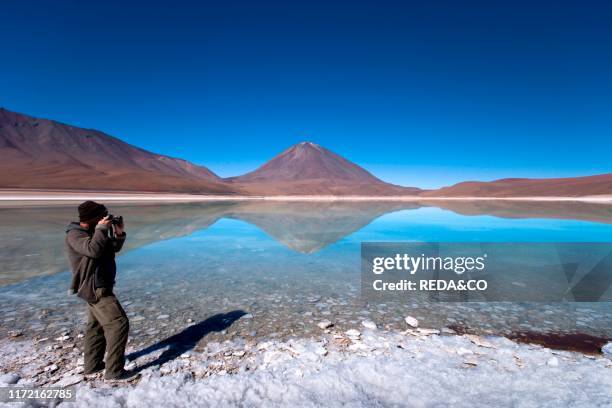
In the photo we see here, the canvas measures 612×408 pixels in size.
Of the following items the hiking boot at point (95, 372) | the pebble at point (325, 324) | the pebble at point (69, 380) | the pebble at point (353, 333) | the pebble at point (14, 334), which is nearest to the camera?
the pebble at point (69, 380)

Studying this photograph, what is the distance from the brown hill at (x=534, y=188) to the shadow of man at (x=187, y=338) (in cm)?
9884

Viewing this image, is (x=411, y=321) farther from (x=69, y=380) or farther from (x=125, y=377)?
(x=69, y=380)

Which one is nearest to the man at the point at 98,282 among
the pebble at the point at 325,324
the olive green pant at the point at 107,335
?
the olive green pant at the point at 107,335

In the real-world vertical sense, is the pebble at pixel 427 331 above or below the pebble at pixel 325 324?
above

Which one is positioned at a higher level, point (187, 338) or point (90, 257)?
point (90, 257)

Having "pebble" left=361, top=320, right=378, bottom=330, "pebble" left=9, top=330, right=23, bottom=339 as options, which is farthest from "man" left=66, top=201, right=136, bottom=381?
"pebble" left=361, top=320, right=378, bottom=330

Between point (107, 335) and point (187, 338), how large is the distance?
1.09m

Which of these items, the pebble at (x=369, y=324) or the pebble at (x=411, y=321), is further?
the pebble at (x=411, y=321)

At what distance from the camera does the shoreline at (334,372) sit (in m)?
2.94

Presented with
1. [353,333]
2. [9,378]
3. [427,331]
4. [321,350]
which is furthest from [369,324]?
[9,378]

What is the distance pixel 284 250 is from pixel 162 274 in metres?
3.92

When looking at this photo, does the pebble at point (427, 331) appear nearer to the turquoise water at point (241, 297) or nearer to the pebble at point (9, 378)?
the turquoise water at point (241, 297)

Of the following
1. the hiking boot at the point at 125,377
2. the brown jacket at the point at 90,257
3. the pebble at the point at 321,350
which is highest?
the brown jacket at the point at 90,257

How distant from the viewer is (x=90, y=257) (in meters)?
2.99
